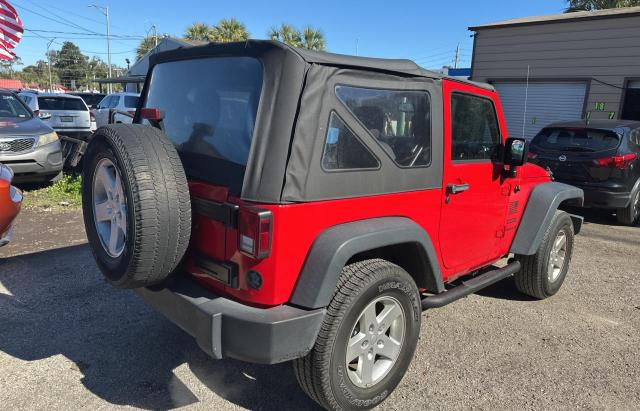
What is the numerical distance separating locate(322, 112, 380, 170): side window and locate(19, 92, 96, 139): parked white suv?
1251cm

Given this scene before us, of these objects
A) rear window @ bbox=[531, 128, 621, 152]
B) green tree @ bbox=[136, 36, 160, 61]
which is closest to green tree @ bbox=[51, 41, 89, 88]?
green tree @ bbox=[136, 36, 160, 61]

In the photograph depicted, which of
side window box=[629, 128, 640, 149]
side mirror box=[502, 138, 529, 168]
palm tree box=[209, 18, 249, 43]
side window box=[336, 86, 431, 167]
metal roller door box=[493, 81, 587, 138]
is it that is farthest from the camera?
palm tree box=[209, 18, 249, 43]

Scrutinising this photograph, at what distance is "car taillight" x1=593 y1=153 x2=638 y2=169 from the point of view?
22.4 ft

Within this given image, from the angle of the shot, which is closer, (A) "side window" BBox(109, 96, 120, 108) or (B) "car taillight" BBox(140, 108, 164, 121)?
(B) "car taillight" BBox(140, 108, 164, 121)

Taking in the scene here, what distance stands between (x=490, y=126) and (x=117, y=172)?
8.60ft

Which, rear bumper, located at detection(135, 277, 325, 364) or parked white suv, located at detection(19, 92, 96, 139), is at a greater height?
parked white suv, located at detection(19, 92, 96, 139)

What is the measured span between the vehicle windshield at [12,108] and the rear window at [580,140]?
8980 mm

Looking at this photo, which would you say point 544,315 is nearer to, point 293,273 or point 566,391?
point 566,391

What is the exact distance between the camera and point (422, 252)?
282 cm

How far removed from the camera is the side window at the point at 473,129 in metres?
3.14

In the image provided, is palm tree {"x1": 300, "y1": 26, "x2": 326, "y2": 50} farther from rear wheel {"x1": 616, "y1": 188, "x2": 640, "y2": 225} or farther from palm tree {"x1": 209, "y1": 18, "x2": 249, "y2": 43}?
rear wheel {"x1": 616, "y1": 188, "x2": 640, "y2": 225}

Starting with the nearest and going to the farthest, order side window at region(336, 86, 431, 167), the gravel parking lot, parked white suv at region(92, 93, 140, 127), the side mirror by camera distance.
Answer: side window at region(336, 86, 431, 167) → the gravel parking lot → the side mirror → parked white suv at region(92, 93, 140, 127)

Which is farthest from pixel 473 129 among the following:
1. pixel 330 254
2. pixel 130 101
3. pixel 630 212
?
pixel 130 101

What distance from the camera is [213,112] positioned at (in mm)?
2629
